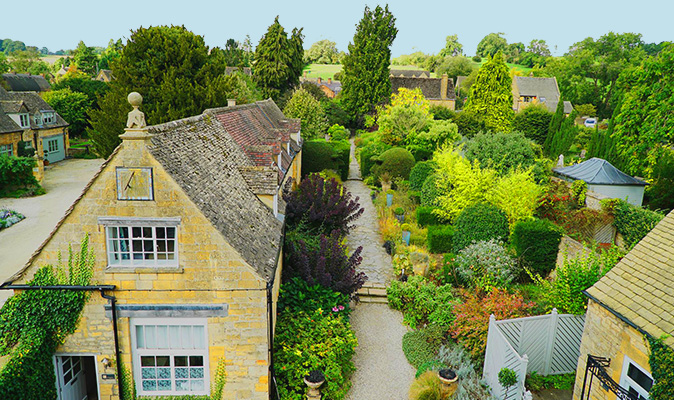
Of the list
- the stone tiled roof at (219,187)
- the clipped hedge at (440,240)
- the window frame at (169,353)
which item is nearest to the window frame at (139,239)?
the stone tiled roof at (219,187)

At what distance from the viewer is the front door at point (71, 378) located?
1038 cm

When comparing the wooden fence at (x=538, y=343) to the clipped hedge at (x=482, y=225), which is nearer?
the wooden fence at (x=538, y=343)

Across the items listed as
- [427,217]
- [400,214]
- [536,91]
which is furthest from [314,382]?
[536,91]

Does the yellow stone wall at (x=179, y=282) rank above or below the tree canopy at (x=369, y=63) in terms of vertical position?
below

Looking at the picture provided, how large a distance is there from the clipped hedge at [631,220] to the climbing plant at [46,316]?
712 inches

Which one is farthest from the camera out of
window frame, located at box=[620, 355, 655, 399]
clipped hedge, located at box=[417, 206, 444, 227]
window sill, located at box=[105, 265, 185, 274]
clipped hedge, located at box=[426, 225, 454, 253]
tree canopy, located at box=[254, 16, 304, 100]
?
tree canopy, located at box=[254, 16, 304, 100]

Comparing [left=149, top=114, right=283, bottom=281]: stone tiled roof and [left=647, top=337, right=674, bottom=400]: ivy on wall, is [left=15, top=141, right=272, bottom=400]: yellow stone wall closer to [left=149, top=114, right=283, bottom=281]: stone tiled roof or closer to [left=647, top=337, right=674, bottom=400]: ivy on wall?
[left=149, top=114, right=283, bottom=281]: stone tiled roof

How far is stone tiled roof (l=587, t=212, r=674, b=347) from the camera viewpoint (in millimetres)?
8406

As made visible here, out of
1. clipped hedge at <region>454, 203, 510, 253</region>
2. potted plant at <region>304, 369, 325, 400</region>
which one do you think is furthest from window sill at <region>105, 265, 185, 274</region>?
clipped hedge at <region>454, 203, 510, 253</region>

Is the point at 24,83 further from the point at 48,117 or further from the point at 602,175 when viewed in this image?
the point at 602,175

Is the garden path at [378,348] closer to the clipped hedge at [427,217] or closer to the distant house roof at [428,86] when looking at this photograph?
the clipped hedge at [427,217]

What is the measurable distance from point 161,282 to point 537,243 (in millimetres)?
14349

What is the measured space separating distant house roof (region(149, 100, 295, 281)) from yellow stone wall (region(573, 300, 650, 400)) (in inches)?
310

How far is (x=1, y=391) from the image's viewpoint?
8383mm
